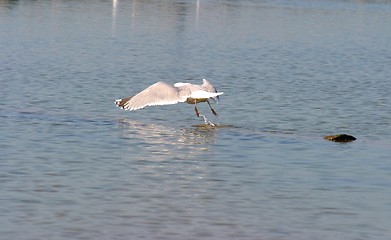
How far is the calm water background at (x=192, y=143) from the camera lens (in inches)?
448

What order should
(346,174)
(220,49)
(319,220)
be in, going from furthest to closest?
(220,49) < (346,174) < (319,220)

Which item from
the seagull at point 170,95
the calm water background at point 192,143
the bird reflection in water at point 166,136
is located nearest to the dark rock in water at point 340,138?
the calm water background at point 192,143

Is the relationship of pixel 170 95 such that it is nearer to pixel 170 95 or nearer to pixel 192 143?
pixel 170 95

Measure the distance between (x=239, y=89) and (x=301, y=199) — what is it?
11.7 metres

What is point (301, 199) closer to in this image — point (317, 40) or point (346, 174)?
point (346, 174)

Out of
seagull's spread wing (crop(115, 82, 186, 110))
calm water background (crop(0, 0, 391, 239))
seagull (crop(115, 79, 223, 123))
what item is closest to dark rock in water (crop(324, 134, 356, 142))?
calm water background (crop(0, 0, 391, 239))

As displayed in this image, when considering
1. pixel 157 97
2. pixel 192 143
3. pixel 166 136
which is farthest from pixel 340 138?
pixel 157 97

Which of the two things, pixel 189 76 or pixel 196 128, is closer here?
pixel 196 128

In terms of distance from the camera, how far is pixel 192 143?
1664 cm

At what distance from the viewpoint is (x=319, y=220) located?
1156cm

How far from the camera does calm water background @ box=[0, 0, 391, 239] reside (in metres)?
11.4

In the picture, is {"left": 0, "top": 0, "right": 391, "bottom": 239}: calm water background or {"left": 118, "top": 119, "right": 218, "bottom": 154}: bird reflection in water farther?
{"left": 118, "top": 119, "right": 218, "bottom": 154}: bird reflection in water

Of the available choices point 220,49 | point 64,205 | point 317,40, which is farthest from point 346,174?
point 317,40

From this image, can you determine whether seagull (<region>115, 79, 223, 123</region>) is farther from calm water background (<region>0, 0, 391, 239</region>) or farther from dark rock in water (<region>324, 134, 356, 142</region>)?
dark rock in water (<region>324, 134, 356, 142</region>)
